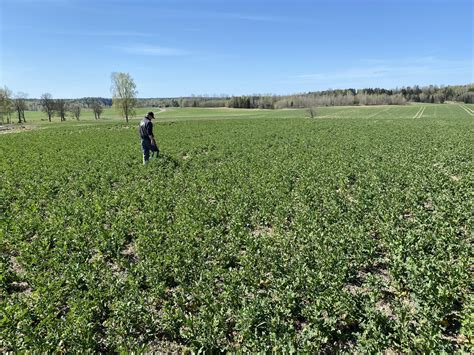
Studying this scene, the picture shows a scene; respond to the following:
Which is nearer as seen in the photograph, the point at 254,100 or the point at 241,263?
the point at 241,263

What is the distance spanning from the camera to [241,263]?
24.0ft

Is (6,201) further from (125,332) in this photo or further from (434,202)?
(434,202)

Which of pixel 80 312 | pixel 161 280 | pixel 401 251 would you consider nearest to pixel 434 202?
pixel 401 251

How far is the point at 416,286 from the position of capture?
18.9ft

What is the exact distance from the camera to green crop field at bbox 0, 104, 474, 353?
5059 millimetres

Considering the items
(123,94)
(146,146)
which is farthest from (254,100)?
(146,146)

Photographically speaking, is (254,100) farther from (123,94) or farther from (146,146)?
(146,146)

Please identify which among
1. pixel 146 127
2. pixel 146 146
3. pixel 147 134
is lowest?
pixel 146 146

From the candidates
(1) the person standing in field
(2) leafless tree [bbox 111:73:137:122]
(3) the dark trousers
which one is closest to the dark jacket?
(1) the person standing in field

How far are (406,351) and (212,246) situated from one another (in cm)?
485

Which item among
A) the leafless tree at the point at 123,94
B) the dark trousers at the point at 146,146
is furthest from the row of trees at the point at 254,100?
the dark trousers at the point at 146,146

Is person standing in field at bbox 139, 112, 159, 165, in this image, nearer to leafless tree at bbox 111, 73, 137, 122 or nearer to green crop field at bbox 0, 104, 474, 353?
green crop field at bbox 0, 104, 474, 353

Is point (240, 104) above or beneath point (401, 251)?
above

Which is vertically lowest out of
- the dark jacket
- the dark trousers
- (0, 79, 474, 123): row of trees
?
the dark trousers
